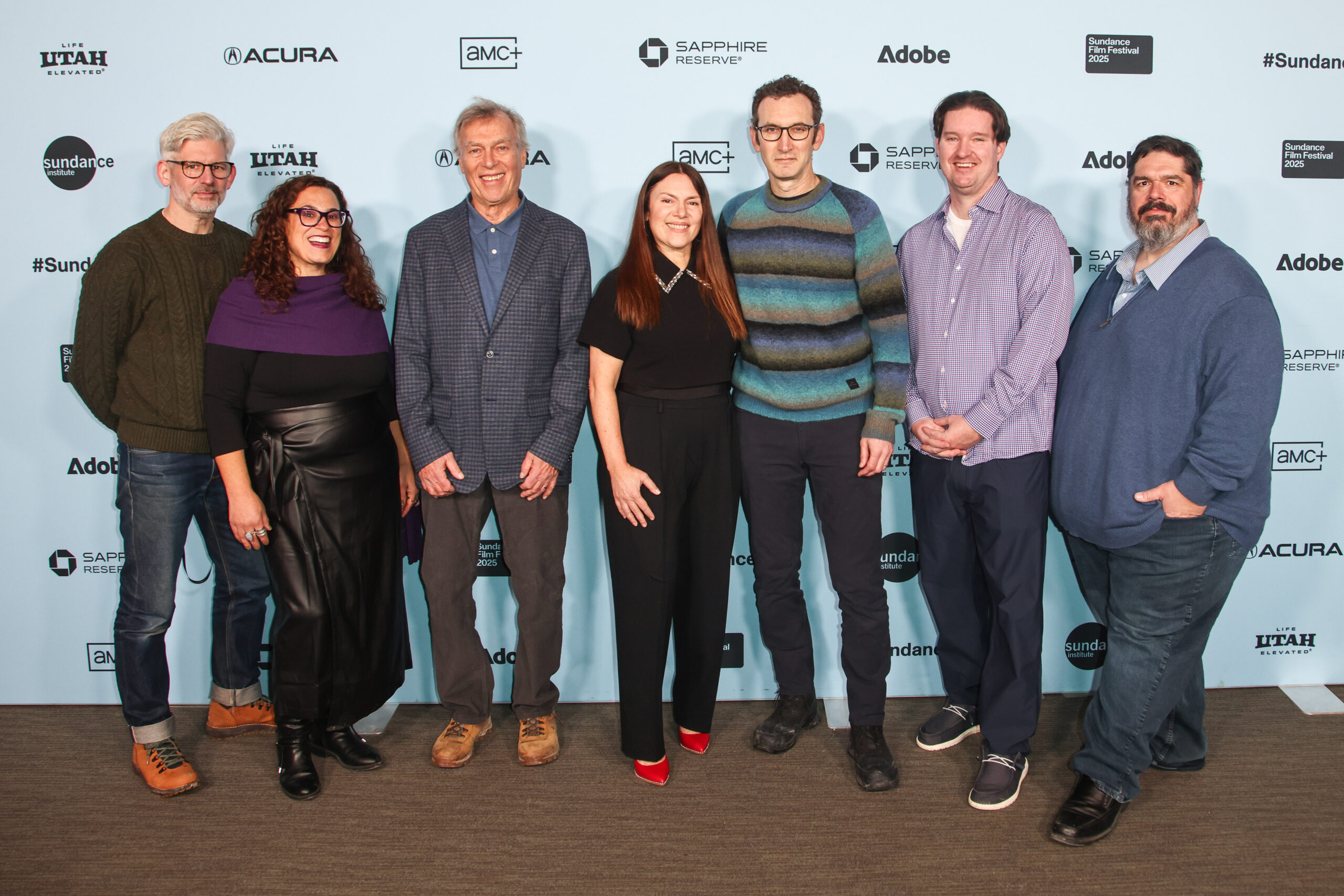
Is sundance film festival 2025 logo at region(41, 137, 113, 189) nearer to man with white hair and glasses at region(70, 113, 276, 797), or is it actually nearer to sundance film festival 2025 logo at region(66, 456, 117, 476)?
man with white hair and glasses at region(70, 113, 276, 797)

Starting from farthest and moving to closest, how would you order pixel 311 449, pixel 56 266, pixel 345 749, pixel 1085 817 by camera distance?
1. pixel 56 266
2. pixel 345 749
3. pixel 311 449
4. pixel 1085 817

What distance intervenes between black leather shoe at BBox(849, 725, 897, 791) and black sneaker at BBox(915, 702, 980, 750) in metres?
0.17

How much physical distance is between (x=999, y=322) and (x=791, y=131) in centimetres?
75

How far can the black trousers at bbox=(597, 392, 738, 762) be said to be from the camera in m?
2.25

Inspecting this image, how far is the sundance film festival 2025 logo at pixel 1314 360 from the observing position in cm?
280

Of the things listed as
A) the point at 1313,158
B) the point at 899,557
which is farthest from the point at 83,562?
the point at 1313,158

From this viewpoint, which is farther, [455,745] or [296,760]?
[455,745]

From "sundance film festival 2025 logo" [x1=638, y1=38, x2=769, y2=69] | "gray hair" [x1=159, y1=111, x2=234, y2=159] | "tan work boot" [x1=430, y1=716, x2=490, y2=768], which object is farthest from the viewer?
"sundance film festival 2025 logo" [x1=638, y1=38, x2=769, y2=69]

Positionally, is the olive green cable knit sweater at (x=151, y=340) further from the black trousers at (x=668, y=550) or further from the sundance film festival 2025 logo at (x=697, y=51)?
the sundance film festival 2025 logo at (x=697, y=51)

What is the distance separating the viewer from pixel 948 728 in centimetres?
255

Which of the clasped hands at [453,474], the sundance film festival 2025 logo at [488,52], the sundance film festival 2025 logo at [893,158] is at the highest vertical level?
the sundance film festival 2025 logo at [488,52]

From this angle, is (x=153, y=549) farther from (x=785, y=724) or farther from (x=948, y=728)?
(x=948, y=728)

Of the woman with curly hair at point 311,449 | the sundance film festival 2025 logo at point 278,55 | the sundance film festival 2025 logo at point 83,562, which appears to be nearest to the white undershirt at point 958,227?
the woman with curly hair at point 311,449

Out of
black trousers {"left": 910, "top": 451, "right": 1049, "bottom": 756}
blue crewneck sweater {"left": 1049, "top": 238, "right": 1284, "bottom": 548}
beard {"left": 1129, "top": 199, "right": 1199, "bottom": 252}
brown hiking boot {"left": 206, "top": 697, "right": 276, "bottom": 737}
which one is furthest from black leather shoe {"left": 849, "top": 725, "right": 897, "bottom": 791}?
brown hiking boot {"left": 206, "top": 697, "right": 276, "bottom": 737}
